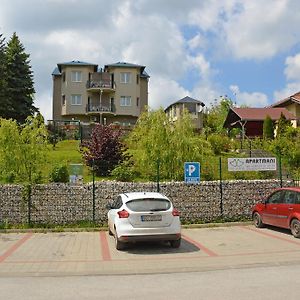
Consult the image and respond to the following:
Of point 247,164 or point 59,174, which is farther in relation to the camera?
point 59,174

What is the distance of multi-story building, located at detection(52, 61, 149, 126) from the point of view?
61.6 meters

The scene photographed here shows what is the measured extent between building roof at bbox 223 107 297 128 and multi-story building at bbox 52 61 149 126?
15.3 m

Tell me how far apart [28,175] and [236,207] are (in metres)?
8.60

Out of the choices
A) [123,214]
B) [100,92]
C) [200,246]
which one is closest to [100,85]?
[100,92]

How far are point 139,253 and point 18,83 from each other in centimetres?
3832

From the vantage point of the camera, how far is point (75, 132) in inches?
1460

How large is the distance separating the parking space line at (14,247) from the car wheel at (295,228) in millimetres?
8301

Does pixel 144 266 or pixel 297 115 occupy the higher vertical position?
pixel 297 115

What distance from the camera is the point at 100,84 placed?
6147 cm

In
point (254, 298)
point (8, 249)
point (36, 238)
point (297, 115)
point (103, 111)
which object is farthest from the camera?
point (103, 111)

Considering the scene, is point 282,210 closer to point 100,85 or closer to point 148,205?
point 148,205

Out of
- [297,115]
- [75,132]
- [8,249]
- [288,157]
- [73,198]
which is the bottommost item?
[8,249]

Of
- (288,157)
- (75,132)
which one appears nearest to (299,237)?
(288,157)

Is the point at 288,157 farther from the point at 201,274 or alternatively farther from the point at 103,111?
the point at 103,111
